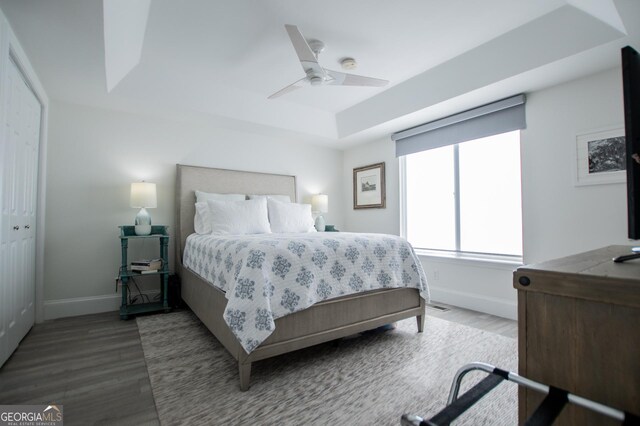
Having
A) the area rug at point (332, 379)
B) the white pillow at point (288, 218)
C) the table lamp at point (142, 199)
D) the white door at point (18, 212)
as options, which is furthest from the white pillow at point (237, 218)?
the white door at point (18, 212)

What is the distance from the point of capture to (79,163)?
3172 millimetres

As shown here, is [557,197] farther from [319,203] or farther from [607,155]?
[319,203]

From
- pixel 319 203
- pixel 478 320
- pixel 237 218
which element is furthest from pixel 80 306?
pixel 478 320

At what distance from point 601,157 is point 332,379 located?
2810mm

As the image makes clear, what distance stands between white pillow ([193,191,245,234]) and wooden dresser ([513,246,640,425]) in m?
3.03

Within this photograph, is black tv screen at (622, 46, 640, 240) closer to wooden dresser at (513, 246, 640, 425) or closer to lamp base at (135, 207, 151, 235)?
wooden dresser at (513, 246, 640, 425)

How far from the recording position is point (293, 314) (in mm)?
1906

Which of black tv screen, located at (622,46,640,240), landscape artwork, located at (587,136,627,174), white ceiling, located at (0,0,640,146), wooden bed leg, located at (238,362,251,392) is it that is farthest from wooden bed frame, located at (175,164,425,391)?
landscape artwork, located at (587,136,627,174)

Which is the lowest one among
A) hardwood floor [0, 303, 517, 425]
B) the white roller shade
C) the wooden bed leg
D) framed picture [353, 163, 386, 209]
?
hardwood floor [0, 303, 517, 425]

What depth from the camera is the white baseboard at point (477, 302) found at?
9.83 ft

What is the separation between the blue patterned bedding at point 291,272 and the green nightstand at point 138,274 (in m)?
0.76

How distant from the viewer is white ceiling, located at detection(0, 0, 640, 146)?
206cm

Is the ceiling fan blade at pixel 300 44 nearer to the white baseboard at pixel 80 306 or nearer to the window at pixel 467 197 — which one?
the window at pixel 467 197

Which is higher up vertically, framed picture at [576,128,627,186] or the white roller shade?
the white roller shade
